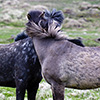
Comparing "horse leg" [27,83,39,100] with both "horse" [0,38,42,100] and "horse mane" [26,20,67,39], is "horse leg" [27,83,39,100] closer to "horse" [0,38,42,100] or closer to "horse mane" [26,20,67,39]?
"horse" [0,38,42,100]

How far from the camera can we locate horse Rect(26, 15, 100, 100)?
430cm

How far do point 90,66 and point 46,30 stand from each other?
1.62 metres

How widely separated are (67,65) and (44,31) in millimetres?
1190

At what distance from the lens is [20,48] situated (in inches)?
226

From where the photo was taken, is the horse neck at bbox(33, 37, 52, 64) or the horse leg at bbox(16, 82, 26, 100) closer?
the horse neck at bbox(33, 37, 52, 64)

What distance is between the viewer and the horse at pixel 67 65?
4301mm

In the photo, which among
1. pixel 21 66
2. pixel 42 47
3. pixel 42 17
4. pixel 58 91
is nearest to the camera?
pixel 58 91

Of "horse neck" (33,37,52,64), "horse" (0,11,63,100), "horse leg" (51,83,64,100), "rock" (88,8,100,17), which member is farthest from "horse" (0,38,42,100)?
"rock" (88,8,100,17)

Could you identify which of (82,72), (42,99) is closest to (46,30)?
(82,72)

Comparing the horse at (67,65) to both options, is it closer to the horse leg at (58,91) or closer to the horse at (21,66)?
the horse leg at (58,91)

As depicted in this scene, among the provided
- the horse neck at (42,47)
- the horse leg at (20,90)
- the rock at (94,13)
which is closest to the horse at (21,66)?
the horse leg at (20,90)

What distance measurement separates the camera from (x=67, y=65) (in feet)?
14.7

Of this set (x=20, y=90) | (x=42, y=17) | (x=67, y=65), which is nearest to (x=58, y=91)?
(x=67, y=65)

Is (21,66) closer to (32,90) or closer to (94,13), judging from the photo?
(32,90)
